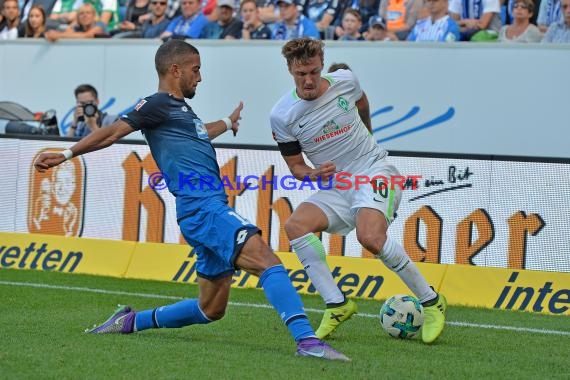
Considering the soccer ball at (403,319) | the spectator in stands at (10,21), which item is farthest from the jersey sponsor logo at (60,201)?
the spectator in stands at (10,21)

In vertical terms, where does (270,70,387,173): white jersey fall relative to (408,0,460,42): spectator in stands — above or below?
below

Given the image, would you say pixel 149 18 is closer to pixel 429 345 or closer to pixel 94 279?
pixel 94 279

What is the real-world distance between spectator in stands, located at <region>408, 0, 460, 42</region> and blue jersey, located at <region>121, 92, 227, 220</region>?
7753mm

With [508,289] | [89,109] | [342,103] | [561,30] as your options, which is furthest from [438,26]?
[342,103]

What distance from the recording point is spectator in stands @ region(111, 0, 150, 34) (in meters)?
18.1

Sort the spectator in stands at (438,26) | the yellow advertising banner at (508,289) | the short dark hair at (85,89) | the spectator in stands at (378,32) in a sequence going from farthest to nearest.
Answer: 1. the short dark hair at (85,89)
2. the spectator in stands at (378,32)
3. the spectator in stands at (438,26)
4. the yellow advertising banner at (508,289)

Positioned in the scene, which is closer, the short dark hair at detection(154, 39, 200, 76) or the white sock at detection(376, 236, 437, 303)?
the short dark hair at detection(154, 39, 200, 76)

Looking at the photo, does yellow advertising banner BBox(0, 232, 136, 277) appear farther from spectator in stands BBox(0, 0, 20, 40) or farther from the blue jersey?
spectator in stands BBox(0, 0, 20, 40)

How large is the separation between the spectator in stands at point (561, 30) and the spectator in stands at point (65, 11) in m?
7.99

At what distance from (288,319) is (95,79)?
418 inches

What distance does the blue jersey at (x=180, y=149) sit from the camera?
7.68 m

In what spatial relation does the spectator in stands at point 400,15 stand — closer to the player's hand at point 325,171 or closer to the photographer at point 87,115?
the photographer at point 87,115

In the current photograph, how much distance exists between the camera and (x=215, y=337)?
851 cm

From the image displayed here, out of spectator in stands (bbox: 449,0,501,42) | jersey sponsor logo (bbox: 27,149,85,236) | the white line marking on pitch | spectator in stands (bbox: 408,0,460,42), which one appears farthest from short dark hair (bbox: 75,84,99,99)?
spectator in stands (bbox: 449,0,501,42)
